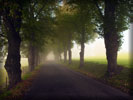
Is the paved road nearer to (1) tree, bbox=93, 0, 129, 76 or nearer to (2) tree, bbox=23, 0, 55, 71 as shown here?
(1) tree, bbox=93, 0, 129, 76

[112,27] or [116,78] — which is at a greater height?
[112,27]

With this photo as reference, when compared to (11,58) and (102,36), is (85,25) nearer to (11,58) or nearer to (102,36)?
(102,36)

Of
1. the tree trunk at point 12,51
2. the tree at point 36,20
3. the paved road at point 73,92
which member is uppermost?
the tree at point 36,20

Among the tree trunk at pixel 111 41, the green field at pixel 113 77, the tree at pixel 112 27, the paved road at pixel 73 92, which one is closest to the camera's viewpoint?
the paved road at pixel 73 92

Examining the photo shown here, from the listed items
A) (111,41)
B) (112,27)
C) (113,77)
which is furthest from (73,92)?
(112,27)

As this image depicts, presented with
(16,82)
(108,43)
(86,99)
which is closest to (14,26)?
(16,82)

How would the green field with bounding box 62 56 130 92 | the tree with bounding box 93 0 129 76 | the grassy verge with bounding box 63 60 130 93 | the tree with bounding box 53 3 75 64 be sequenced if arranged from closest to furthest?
the grassy verge with bounding box 63 60 130 93 < the green field with bounding box 62 56 130 92 < the tree with bounding box 93 0 129 76 < the tree with bounding box 53 3 75 64

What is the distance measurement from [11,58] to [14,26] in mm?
3034

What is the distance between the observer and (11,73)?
427 inches

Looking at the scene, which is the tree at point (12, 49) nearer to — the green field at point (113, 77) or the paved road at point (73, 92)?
the paved road at point (73, 92)

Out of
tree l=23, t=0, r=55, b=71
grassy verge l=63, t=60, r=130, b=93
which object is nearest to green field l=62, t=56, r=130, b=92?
grassy verge l=63, t=60, r=130, b=93

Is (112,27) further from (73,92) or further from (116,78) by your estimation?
(73,92)

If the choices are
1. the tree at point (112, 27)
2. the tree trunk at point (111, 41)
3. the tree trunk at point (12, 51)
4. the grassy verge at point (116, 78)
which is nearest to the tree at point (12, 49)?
the tree trunk at point (12, 51)

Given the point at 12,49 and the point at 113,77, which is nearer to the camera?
the point at 12,49
